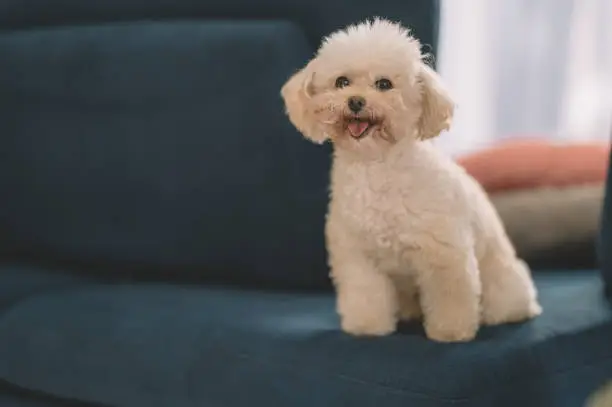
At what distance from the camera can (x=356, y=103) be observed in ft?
3.41

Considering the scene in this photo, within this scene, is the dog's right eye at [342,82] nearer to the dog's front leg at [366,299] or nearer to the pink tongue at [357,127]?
the pink tongue at [357,127]

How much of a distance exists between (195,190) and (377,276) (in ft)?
1.74

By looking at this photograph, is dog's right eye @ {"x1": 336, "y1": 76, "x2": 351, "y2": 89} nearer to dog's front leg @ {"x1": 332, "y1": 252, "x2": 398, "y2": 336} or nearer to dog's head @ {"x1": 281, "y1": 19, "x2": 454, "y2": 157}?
dog's head @ {"x1": 281, "y1": 19, "x2": 454, "y2": 157}

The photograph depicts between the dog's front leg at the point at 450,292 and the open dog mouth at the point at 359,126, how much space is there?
17 cm

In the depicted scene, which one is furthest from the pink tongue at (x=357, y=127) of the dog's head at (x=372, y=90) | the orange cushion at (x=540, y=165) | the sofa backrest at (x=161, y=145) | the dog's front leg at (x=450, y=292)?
the orange cushion at (x=540, y=165)

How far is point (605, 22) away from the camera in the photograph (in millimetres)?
2098

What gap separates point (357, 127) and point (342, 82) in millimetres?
51

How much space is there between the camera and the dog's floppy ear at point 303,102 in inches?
42.7

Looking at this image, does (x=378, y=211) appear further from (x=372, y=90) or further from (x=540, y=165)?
(x=540, y=165)

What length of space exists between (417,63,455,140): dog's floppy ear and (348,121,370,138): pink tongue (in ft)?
0.20

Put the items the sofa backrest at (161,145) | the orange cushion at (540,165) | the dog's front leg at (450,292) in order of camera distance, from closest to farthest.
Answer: the dog's front leg at (450,292) → the sofa backrest at (161,145) → the orange cushion at (540,165)

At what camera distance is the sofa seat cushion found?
1105 millimetres

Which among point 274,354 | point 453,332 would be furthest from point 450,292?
point 274,354

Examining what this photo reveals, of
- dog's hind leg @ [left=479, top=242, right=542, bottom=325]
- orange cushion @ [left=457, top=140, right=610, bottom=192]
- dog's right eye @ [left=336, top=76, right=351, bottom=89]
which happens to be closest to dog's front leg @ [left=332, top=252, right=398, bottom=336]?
dog's hind leg @ [left=479, top=242, right=542, bottom=325]
